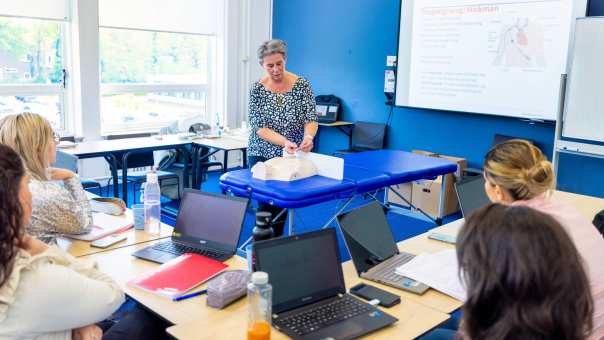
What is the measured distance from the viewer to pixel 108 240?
2232 millimetres

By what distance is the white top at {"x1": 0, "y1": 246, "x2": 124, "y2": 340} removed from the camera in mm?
1255

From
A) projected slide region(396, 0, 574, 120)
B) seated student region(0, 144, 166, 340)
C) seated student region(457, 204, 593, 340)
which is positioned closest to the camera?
seated student region(457, 204, 593, 340)

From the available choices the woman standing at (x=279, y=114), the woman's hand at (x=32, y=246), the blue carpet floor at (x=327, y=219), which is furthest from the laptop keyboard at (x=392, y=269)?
the blue carpet floor at (x=327, y=219)

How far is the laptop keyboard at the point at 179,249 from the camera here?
209 cm

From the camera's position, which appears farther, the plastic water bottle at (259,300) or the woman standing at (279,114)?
the woman standing at (279,114)

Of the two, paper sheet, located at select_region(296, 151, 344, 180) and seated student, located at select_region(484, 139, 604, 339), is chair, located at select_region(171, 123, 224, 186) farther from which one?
seated student, located at select_region(484, 139, 604, 339)

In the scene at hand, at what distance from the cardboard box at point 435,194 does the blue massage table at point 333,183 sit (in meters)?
1.25

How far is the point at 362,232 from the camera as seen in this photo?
2.11 m

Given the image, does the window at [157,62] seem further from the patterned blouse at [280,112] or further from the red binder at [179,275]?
the red binder at [179,275]

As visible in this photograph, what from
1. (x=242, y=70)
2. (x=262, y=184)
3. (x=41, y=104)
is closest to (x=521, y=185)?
(x=262, y=184)

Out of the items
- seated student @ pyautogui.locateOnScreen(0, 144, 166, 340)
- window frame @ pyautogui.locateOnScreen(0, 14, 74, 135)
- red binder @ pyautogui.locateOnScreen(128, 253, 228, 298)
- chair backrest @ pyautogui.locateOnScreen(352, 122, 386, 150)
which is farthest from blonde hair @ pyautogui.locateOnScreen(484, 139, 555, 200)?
window frame @ pyautogui.locateOnScreen(0, 14, 74, 135)

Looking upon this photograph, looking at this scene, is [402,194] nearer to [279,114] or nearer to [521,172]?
[279,114]

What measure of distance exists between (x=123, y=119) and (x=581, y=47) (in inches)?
186

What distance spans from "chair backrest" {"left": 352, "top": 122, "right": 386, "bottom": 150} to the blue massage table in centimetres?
214
